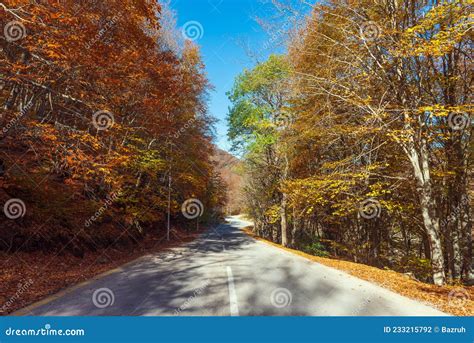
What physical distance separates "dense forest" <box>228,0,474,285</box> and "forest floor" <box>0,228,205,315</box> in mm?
8502

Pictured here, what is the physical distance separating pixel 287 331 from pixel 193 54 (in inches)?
858

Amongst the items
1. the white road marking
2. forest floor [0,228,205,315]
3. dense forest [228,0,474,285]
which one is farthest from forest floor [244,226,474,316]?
forest floor [0,228,205,315]

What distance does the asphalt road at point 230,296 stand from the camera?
13.9 feet

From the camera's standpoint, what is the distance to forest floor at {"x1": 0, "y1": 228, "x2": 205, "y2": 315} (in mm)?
5043

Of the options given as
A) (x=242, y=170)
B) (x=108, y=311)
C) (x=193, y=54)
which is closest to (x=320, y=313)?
(x=108, y=311)

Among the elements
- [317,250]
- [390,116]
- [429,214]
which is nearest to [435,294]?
[429,214]

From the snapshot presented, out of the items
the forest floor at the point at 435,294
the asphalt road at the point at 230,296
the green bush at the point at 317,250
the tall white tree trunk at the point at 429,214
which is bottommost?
the green bush at the point at 317,250

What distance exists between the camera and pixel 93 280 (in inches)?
260

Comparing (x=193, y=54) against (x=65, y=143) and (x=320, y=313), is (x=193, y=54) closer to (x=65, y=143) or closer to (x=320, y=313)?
(x=65, y=143)

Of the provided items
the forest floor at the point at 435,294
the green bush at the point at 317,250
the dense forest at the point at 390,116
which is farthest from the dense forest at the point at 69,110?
the green bush at the point at 317,250

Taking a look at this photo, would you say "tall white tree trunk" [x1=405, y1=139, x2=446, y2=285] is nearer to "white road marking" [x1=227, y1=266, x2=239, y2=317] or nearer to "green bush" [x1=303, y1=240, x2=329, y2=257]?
"white road marking" [x1=227, y1=266, x2=239, y2=317]

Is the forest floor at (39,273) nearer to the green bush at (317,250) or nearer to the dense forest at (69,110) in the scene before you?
the dense forest at (69,110)

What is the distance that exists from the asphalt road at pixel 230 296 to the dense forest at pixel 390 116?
4.05 metres

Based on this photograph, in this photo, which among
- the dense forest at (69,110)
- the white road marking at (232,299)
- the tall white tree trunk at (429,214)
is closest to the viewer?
the white road marking at (232,299)
